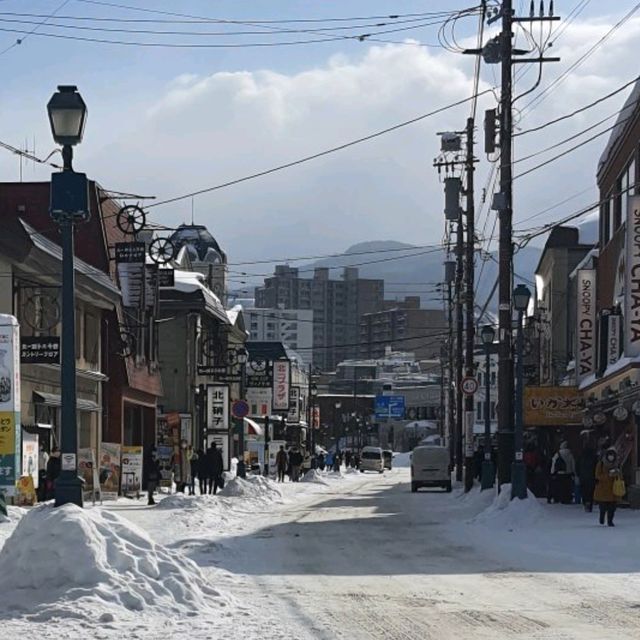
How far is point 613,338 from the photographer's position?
36250 mm

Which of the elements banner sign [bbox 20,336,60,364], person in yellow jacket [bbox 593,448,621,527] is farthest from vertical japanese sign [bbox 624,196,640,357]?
banner sign [bbox 20,336,60,364]

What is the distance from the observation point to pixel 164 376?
6247 cm

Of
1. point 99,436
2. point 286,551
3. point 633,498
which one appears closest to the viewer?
point 286,551

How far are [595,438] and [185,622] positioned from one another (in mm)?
31861

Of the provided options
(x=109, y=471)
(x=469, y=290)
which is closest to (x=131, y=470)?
(x=109, y=471)

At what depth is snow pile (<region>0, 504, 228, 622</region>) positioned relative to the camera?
1190 cm

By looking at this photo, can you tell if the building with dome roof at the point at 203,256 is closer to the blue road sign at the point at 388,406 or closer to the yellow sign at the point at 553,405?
the blue road sign at the point at 388,406

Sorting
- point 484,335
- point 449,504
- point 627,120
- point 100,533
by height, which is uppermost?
point 627,120

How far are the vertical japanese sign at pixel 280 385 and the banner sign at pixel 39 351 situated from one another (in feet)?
141

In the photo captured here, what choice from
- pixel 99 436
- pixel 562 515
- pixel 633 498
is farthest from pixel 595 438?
pixel 99 436

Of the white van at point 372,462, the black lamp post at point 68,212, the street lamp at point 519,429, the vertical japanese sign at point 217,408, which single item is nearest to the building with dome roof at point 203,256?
the vertical japanese sign at point 217,408

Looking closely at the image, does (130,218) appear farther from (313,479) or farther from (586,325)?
(313,479)

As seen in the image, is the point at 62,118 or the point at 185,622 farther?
the point at 62,118

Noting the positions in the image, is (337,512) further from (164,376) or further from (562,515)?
(164,376)
